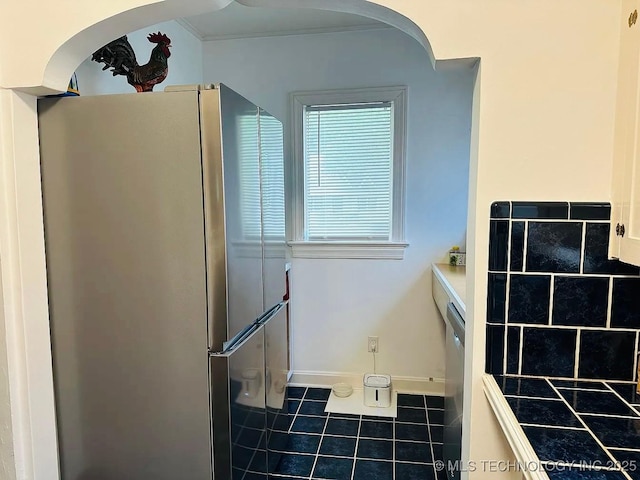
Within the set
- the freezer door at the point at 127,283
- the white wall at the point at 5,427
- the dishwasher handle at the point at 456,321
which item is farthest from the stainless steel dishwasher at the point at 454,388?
the white wall at the point at 5,427

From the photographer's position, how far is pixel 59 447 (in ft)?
4.94

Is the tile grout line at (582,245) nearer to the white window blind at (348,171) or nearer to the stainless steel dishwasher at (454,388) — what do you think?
the stainless steel dishwasher at (454,388)

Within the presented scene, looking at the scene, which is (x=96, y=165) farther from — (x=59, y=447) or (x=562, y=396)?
(x=562, y=396)

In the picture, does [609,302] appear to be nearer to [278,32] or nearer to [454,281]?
[454,281]

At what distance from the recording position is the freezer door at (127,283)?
1343 millimetres

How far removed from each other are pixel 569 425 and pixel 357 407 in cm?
199

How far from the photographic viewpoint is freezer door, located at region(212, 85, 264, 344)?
138 centimetres

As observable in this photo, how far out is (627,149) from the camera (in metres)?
0.95

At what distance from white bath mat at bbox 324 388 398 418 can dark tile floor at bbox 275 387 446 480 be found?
0.13 feet

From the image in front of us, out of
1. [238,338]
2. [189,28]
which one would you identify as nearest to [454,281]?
[238,338]

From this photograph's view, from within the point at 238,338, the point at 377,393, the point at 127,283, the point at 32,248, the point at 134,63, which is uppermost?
the point at 134,63

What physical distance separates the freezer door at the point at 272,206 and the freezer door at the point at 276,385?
0.14m

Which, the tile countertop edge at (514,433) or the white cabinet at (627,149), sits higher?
the white cabinet at (627,149)

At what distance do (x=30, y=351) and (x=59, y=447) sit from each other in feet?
1.38
